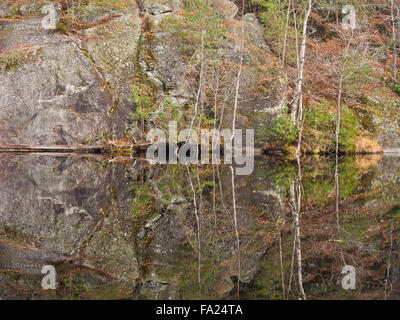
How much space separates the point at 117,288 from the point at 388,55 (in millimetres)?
29160

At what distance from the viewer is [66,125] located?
55.7ft

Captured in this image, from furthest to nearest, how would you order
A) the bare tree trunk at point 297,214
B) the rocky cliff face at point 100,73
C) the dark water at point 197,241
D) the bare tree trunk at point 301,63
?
the rocky cliff face at point 100,73, the bare tree trunk at point 301,63, the bare tree trunk at point 297,214, the dark water at point 197,241

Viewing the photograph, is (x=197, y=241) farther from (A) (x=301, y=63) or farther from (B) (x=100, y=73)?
(B) (x=100, y=73)

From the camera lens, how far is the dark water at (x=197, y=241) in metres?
2.70

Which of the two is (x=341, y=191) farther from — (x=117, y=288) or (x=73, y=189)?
(x=117, y=288)

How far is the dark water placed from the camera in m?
2.70

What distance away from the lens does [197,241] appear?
156 inches

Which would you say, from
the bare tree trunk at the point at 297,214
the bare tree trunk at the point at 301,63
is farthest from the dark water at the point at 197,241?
the bare tree trunk at the point at 301,63

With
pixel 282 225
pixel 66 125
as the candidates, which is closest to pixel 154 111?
pixel 66 125

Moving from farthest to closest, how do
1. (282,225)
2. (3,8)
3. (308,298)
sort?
(3,8), (282,225), (308,298)

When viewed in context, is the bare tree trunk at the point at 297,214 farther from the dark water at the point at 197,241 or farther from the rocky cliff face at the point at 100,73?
the rocky cliff face at the point at 100,73

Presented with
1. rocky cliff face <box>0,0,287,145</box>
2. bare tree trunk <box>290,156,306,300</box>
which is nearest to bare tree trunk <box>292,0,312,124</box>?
rocky cliff face <box>0,0,287,145</box>

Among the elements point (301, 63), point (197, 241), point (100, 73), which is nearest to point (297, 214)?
point (197, 241)

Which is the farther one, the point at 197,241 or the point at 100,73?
the point at 100,73
